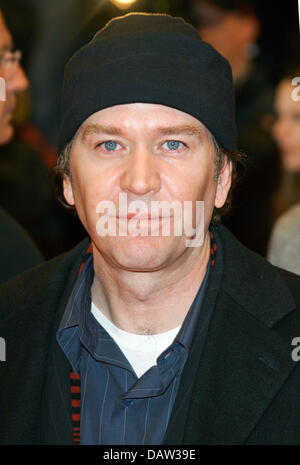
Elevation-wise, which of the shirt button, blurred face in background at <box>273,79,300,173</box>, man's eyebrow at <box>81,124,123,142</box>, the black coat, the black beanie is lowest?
the shirt button

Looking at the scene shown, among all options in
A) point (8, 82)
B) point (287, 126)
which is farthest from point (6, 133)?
point (287, 126)

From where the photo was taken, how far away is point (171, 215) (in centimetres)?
148

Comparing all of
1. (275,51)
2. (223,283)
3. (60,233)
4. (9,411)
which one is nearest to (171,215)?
(223,283)

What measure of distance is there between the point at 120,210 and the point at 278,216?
1450 mm

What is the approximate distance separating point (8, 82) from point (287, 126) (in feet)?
3.77

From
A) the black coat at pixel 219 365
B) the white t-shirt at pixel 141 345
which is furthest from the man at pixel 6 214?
the white t-shirt at pixel 141 345

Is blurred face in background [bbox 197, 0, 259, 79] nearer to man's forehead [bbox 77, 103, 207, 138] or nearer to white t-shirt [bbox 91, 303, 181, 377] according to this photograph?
man's forehead [bbox 77, 103, 207, 138]

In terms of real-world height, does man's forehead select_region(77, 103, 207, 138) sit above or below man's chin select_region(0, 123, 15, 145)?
above

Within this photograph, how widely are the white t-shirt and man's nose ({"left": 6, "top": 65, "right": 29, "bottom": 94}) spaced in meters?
1.34

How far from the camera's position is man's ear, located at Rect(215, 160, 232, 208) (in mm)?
1684

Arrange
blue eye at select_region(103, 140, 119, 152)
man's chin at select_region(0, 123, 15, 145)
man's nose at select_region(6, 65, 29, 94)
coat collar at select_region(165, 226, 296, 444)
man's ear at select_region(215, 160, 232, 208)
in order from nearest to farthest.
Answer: coat collar at select_region(165, 226, 296, 444) → blue eye at select_region(103, 140, 119, 152) → man's ear at select_region(215, 160, 232, 208) → man's chin at select_region(0, 123, 15, 145) → man's nose at select_region(6, 65, 29, 94)

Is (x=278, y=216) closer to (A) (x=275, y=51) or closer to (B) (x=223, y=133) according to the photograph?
(A) (x=275, y=51)


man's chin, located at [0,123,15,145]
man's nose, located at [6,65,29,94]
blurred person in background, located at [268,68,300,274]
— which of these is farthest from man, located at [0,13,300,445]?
blurred person in background, located at [268,68,300,274]

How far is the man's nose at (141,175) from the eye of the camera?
1406 millimetres
